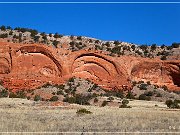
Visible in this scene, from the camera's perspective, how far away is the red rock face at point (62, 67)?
54719 mm

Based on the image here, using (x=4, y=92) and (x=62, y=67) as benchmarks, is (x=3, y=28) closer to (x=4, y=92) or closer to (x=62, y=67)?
(x=62, y=67)

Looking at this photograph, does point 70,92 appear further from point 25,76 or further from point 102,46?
point 102,46

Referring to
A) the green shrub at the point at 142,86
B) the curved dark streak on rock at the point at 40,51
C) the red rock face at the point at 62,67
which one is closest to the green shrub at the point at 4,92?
the red rock face at the point at 62,67

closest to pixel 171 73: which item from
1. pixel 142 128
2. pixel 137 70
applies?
pixel 137 70

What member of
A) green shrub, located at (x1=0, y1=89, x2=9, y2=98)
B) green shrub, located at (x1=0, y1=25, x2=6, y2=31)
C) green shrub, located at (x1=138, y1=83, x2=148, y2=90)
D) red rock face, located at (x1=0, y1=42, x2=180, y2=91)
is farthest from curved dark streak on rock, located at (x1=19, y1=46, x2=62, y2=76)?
green shrub, located at (x1=0, y1=25, x2=6, y2=31)

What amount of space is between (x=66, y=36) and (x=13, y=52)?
55.0ft

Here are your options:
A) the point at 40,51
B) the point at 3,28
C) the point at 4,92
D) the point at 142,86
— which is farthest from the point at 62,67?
the point at 3,28

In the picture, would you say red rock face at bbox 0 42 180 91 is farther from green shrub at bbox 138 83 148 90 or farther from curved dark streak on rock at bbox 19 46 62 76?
green shrub at bbox 138 83 148 90

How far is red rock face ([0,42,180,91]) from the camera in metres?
54.7

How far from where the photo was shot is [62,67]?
189ft

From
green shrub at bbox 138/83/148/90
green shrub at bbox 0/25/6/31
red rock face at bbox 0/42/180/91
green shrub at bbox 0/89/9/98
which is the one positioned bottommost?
green shrub at bbox 0/89/9/98

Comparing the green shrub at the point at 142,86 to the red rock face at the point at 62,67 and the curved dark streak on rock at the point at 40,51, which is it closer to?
the red rock face at the point at 62,67

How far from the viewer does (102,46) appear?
68.2m

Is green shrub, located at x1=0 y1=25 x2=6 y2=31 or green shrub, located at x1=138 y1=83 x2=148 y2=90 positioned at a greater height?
green shrub, located at x1=0 y1=25 x2=6 y2=31
